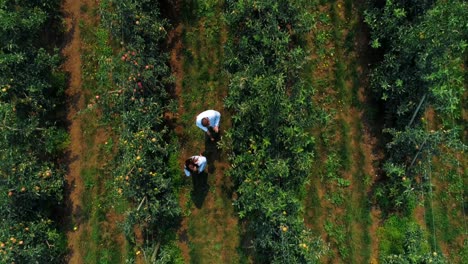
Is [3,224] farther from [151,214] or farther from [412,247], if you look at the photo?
[412,247]

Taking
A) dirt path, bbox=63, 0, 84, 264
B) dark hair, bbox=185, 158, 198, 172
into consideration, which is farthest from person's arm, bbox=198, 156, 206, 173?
dirt path, bbox=63, 0, 84, 264

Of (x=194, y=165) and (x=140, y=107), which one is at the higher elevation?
(x=140, y=107)

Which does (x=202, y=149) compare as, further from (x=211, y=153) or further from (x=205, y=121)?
(x=205, y=121)

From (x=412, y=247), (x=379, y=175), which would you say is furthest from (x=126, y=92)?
(x=412, y=247)

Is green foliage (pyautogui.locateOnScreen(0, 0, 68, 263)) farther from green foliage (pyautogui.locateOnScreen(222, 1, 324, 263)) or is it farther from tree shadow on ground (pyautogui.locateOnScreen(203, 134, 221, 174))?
green foliage (pyautogui.locateOnScreen(222, 1, 324, 263))

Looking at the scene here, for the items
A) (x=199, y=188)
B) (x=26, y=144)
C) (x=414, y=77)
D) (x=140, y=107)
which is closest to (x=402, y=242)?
(x=414, y=77)

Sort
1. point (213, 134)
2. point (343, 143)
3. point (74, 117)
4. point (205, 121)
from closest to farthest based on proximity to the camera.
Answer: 1. point (205, 121)
2. point (213, 134)
3. point (343, 143)
4. point (74, 117)

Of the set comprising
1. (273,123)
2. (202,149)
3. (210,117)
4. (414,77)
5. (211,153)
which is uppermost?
(414,77)
